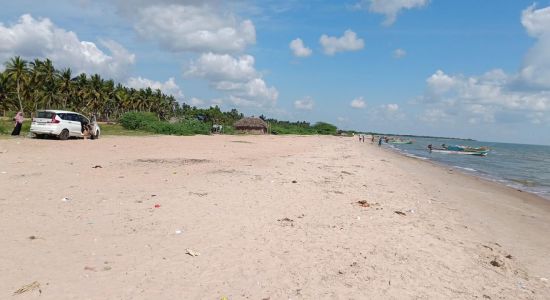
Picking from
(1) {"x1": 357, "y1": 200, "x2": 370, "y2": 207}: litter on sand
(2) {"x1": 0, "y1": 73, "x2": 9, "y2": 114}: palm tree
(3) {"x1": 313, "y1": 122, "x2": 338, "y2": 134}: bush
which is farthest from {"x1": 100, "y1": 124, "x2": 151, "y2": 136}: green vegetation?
(3) {"x1": 313, "y1": 122, "x2": 338, "y2": 134}: bush

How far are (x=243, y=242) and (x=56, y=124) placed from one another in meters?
18.6

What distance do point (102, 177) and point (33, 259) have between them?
18.7 ft

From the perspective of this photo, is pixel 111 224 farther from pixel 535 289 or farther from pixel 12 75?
pixel 12 75

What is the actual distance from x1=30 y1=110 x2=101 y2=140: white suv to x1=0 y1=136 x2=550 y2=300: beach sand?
1090 centimetres

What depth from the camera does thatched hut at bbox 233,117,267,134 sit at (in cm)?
8281

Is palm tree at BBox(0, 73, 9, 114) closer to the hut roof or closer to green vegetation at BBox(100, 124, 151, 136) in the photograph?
green vegetation at BBox(100, 124, 151, 136)

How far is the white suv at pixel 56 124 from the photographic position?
20.1 metres

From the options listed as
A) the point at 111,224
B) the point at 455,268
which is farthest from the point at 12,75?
the point at 455,268

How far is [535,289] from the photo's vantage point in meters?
4.91

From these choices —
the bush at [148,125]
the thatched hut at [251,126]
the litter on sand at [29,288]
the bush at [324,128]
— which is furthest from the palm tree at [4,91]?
the bush at [324,128]

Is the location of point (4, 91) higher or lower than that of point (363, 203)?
higher

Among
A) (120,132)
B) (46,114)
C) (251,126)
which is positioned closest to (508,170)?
(46,114)

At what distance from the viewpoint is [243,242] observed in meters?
5.61

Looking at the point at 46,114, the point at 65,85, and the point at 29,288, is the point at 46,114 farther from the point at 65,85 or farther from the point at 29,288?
the point at 65,85
